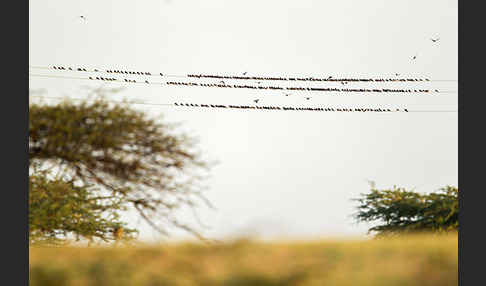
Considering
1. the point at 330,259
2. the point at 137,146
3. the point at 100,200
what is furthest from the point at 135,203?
the point at 330,259

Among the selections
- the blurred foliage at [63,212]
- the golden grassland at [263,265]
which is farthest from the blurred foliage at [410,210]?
the golden grassland at [263,265]

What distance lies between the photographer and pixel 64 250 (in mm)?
5926

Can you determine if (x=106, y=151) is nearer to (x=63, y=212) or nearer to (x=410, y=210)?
(x=63, y=212)

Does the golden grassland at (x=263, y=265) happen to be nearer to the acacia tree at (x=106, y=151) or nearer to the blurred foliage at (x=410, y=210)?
the acacia tree at (x=106, y=151)

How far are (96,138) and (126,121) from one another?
630mm

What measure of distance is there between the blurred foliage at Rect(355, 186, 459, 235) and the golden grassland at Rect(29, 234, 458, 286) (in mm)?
11824

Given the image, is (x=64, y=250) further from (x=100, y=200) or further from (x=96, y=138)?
(x=100, y=200)

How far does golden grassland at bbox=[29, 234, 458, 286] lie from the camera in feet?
15.5

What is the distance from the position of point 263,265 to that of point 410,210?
14.6 m

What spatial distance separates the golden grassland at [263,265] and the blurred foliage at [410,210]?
1182 centimetres

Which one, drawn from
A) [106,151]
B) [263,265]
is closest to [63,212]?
[106,151]

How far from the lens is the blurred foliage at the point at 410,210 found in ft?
55.9

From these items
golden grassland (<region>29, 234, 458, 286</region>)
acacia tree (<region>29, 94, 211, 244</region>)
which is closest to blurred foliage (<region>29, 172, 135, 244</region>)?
acacia tree (<region>29, 94, 211, 244</region>)

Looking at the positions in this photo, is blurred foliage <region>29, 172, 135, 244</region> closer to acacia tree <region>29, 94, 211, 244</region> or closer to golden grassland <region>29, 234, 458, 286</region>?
acacia tree <region>29, 94, 211, 244</region>
